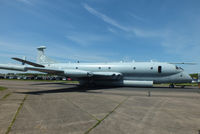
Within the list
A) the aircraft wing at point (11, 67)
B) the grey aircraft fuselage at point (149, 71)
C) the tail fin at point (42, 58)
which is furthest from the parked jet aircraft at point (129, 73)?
the tail fin at point (42, 58)

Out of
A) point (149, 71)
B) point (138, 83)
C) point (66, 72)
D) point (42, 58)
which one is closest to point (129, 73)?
point (138, 83)

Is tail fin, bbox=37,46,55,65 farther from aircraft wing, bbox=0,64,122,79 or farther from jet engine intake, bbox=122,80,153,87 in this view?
jet engine intake, bbox=122,80,153,87

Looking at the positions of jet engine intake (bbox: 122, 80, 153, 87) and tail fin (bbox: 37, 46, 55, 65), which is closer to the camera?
jet engine intake (bbox: 122, 80, 153, 87)

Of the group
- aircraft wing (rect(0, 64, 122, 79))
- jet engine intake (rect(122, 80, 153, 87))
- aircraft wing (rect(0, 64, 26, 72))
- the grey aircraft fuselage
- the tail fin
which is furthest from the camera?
the tail fin

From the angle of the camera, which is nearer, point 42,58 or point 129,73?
point 129,73

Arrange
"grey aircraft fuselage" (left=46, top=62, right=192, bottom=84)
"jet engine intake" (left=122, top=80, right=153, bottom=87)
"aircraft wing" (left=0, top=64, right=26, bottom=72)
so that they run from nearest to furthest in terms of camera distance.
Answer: "aircraft wing" (left=0, top=64, right=26, bottom=72)
"grey aircraft fuselage" (left=46, top=62, right=192, bottom=84)
"jet engine intake" (left=122, top=80, right=153, bottom=87)

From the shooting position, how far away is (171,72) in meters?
15.9

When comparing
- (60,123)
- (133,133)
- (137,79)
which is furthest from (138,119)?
(137,79)

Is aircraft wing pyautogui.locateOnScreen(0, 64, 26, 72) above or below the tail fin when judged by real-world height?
below

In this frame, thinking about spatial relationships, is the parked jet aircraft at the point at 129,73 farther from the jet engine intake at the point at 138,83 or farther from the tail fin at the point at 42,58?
the tail fin at the point at 42,58

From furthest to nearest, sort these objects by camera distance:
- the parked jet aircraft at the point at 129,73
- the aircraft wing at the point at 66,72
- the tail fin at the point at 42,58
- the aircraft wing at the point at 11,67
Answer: the tail fin at the point at 42,58 < the parked jet aircraft at the point at 129,73 < the aircraft wing at the point at 66,72 < the aircraft wing at the point at 11,67

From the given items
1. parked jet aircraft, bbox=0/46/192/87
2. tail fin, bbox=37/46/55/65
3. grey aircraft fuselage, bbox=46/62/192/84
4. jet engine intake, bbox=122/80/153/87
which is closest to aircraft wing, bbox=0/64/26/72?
parked jet aircraft, bbox=0/46/192/87

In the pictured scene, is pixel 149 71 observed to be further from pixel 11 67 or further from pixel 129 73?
pixel 11 67

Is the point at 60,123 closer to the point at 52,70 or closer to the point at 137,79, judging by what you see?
the point at 52,70
